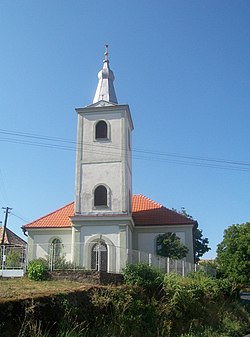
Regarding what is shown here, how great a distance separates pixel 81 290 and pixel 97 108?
2250cm

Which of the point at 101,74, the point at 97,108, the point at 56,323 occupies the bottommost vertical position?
the point at 56,323

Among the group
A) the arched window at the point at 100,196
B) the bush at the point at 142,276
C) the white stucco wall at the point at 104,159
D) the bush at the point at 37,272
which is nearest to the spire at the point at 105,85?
the white stucco wall at the point at 104,159

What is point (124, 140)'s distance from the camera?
31.8m

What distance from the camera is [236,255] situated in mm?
36250

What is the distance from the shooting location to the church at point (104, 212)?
28938mm

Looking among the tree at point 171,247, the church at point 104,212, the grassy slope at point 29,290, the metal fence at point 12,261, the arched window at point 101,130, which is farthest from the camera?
the arched window at point 101,130

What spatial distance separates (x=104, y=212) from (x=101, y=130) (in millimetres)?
6903

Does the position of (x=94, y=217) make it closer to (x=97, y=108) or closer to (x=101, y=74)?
(x=97, y=108)

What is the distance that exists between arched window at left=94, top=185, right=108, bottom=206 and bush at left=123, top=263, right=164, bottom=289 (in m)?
11.4

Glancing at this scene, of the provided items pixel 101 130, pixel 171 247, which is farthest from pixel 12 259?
pixel 101 130

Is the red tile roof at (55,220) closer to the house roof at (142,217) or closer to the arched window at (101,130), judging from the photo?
the house roof at (142,217)

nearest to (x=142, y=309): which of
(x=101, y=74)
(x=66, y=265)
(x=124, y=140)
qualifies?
(x=66, y=265)

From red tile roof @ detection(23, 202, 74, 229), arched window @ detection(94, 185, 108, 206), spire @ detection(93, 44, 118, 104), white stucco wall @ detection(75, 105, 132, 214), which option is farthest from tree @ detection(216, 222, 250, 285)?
spire @ detection(93, 44, 118, 104)

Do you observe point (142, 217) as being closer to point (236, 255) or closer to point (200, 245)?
point (236, 255)
